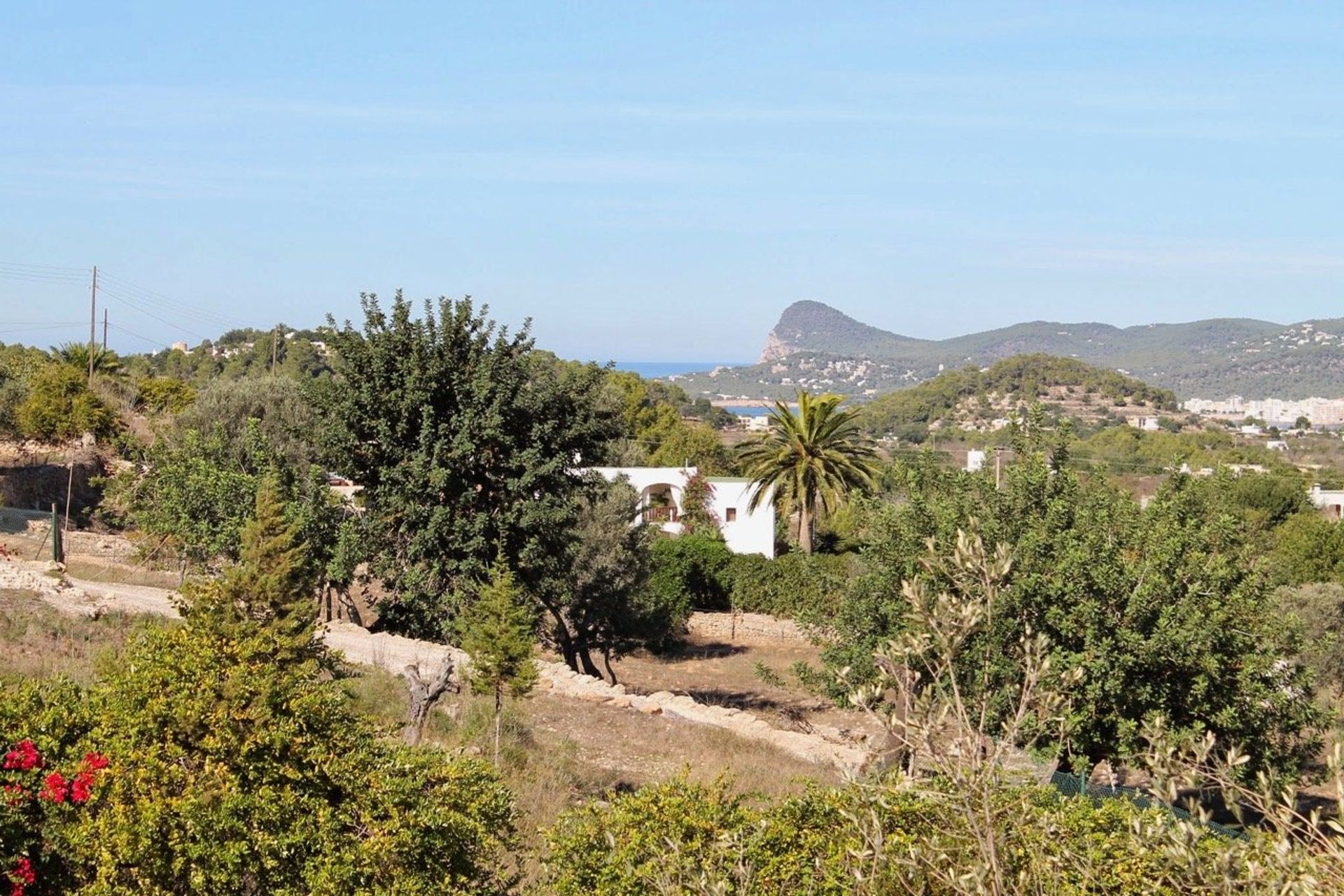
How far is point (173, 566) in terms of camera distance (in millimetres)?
27281

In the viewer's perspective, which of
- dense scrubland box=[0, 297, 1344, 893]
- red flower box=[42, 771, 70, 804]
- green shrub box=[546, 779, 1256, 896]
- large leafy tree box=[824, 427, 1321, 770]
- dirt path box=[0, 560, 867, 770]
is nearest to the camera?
green shrub box=[546, 779, 1256, 896]

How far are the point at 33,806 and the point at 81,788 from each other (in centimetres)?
53

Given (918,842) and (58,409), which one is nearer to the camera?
(918,842)

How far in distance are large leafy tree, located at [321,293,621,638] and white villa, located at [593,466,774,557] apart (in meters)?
24.3

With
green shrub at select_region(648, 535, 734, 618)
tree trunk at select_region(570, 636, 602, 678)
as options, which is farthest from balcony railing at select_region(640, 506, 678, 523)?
tree trunk at select_region(570, 636, 602, 678)

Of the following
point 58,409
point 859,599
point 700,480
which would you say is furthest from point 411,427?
point 700,480

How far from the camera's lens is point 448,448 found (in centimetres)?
1997

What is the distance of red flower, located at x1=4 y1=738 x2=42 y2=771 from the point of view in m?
7.17

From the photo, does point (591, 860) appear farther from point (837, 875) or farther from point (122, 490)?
point (122, 490)

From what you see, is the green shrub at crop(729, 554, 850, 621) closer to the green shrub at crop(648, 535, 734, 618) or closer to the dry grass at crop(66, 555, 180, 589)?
the green shrub at crop(648, 535, 734, 618)

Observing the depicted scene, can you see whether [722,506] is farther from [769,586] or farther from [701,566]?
[769,586]

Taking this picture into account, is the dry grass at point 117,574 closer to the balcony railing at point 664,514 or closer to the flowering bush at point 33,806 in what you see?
the flowering bush at point 33,806

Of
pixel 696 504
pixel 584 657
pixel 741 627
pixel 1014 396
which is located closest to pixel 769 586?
pixel 741 627

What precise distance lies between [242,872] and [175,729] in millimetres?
1010
